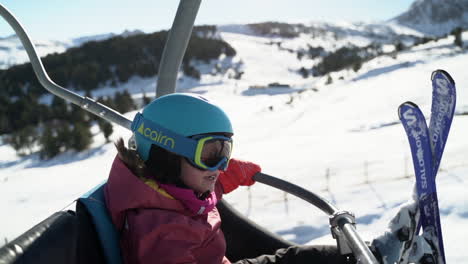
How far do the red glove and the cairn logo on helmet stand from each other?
2.48 ft

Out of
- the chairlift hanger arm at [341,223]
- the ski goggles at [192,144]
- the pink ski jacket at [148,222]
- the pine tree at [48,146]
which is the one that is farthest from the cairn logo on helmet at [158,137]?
the pine tree at [48,146]

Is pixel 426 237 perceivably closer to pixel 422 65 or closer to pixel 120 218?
pixel 120 218

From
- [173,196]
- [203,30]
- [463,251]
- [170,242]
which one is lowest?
[463,251]

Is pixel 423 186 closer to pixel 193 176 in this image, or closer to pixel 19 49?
pixel 193 176

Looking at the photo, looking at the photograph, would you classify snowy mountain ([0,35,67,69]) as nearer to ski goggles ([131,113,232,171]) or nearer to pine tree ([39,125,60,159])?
pine tree ([39,125,60,159])

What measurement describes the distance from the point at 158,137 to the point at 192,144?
0.50 ft

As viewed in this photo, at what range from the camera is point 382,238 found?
128 centimetres

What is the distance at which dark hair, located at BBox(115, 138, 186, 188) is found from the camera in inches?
55.4

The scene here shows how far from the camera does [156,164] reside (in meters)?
1.48

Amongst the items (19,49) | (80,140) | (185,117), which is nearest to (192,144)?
(185,117)

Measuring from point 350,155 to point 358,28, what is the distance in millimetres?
198242

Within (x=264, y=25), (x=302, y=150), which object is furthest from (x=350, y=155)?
(x=264, y=25)

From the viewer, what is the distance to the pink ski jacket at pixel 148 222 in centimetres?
122

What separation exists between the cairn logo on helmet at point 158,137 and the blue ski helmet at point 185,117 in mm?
32
